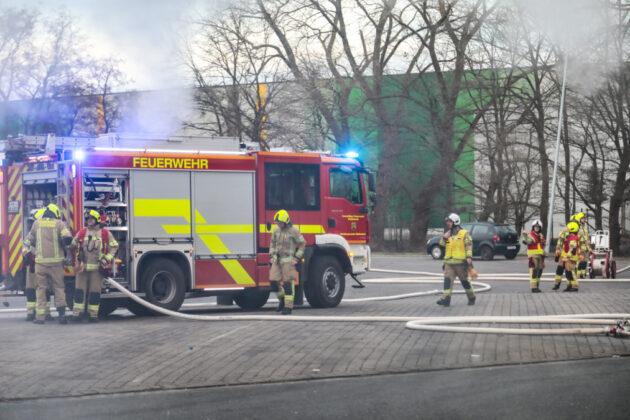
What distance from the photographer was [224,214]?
15102 millimetres

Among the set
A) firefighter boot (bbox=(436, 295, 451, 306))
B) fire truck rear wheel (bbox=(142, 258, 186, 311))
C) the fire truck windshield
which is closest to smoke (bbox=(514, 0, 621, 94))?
the fire truck windshield

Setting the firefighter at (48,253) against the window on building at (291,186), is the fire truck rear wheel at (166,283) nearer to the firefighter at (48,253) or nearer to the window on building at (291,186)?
the firefighter at (48,253)

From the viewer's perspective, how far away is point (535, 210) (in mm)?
41719

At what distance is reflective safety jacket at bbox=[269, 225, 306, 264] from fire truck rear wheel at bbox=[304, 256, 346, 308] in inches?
54.4

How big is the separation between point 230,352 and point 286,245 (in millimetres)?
4406

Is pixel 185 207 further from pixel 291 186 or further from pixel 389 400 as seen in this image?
pixel 389 400

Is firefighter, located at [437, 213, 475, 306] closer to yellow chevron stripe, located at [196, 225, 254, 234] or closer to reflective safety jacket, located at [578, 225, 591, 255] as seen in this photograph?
yellow chevron stripe, located at [196, 225, 254, 234]

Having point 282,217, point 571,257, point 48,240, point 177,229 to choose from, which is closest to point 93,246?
point 48,240

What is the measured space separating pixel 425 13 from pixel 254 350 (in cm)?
3246

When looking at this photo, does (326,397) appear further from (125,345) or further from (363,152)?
(363,152)

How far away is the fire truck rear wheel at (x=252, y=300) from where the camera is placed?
1631 cm

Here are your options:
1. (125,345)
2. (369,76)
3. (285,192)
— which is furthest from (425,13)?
(125,345)

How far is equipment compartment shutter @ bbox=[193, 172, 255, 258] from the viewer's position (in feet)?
48.9

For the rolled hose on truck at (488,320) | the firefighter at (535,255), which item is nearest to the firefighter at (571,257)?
the firefighter at (535,255)
